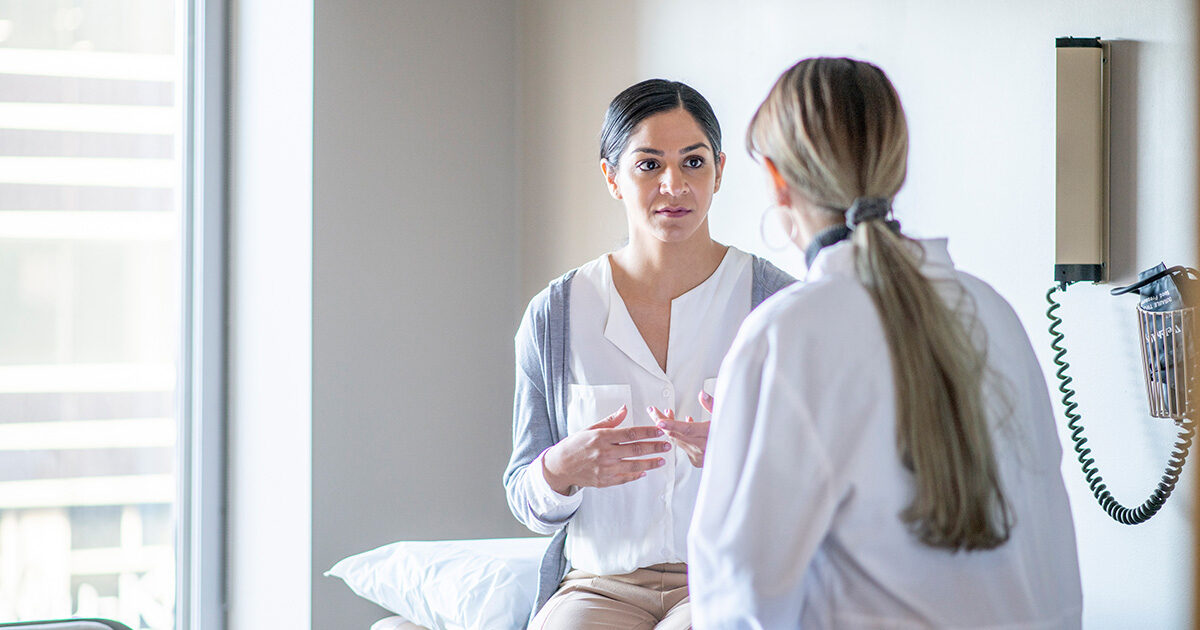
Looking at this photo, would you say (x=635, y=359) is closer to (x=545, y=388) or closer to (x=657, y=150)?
(x=545, y=388)

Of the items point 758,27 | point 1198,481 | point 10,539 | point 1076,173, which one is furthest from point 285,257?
point 1198,481

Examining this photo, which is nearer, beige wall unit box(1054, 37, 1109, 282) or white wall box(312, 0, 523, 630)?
beige wall unit box(1054, 37, 1109, 282)

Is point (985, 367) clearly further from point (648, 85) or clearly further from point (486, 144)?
point (486, 144)

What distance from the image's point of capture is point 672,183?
1871 mm

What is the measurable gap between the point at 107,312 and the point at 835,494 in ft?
8.96

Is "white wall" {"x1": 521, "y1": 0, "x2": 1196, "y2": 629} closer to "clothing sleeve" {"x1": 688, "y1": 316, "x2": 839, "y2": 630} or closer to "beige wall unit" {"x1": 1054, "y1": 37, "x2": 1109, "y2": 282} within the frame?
"beige wall unit" {"x1": 1054, "y1": 37, "x2": 1109, "y2": 282}

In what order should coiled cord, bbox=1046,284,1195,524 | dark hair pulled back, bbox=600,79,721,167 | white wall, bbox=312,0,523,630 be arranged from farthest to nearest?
1. white wall, bbox=312,0,523,630
2. dark hair pulled back, bbox=600,79,721,167
3. coiled cord, bbox=1046,284,1195,524

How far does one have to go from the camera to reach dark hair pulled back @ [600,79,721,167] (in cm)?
191

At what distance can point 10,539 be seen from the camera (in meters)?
3.12

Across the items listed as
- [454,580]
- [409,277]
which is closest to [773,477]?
[454,580]

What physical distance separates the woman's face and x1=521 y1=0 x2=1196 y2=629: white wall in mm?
346

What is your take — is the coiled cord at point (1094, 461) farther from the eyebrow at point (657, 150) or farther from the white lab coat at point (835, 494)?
the eyebrow at point (657, 150)

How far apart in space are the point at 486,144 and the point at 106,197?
1.10 m

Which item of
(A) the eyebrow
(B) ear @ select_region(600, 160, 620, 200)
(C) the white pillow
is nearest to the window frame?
(C) the white pillow
